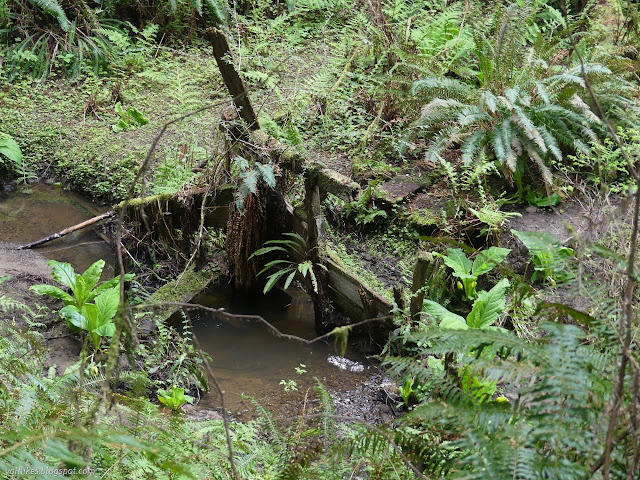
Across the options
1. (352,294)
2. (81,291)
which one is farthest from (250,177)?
(81,291)

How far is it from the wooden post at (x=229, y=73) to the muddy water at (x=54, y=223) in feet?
6.90

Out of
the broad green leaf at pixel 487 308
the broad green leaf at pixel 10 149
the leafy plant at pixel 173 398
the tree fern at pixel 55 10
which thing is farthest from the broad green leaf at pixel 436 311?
the tree fern at pixel 55 10

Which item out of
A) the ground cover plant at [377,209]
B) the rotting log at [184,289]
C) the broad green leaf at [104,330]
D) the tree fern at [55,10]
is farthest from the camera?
the tree fern at [55,10]

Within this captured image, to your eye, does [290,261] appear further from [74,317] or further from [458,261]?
[74,317]

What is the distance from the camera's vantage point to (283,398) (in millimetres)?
4324

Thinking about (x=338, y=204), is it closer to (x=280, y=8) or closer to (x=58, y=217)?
(x=58, y=217)

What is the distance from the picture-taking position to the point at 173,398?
4.02 metres

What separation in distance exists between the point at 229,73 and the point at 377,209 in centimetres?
205

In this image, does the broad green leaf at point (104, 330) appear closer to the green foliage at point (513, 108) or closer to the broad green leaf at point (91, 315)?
the broad green leaf at point (91, 315)

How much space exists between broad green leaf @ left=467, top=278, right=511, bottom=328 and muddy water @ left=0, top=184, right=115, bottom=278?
3416 mm

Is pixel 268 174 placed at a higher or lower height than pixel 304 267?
higher

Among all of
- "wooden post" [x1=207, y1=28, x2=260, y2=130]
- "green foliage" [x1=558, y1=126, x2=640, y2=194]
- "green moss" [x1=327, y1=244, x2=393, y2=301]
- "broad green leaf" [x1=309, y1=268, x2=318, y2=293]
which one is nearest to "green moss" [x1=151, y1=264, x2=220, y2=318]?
"broad green leaf" [x1=309, y1=268, x2=318, y2=293]

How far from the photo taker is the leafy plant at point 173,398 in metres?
4.01

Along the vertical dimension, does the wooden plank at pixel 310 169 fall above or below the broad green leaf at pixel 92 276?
above
